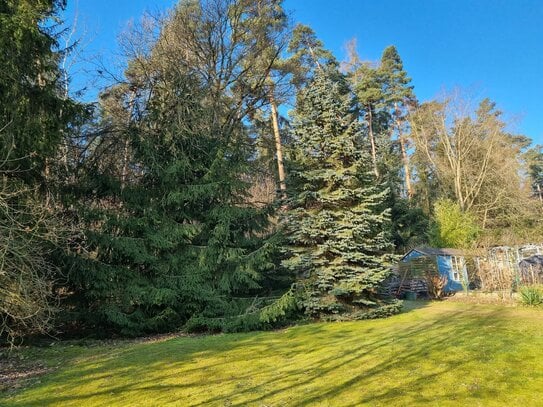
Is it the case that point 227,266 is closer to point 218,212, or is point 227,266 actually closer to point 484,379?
point 218,212

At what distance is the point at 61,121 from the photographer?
371 inches

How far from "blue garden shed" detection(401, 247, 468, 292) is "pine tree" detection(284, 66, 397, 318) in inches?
330

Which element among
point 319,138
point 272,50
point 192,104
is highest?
point 272,50

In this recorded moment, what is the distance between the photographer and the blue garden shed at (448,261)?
65.5 feet

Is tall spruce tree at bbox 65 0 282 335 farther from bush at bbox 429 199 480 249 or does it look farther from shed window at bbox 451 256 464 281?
bush at bbox 429 199 480 249

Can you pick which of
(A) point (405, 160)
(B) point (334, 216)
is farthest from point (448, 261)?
(A) point (405, 160)

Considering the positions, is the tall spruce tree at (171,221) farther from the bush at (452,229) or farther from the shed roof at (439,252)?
the bush at (452,229)

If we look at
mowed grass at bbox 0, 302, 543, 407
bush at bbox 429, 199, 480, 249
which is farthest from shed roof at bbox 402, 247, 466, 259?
mowed grass at bbox 0, 302, 543, 407

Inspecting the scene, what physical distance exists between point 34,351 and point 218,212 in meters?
5.98

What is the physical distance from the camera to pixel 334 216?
39.5 ft

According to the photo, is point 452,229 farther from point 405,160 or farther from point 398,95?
point 398,95

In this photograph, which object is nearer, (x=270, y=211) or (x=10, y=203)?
(x=10, y=203)

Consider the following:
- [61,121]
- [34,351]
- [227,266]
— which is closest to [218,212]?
[227,266]

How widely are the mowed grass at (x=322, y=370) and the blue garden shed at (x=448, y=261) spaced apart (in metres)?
10.5
